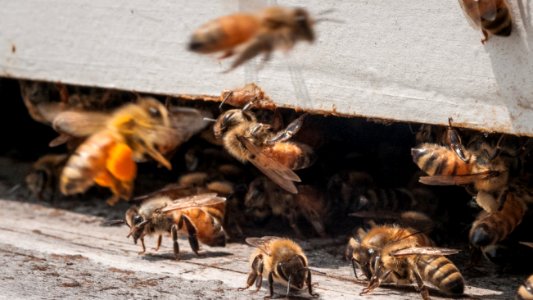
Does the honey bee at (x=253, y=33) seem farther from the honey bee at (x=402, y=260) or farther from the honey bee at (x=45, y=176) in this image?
the honey bee at (x=45, y=176)

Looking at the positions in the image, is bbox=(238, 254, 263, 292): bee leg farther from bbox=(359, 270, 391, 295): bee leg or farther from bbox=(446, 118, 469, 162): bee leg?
bbox=(446, 118, 469, 162): bee leg

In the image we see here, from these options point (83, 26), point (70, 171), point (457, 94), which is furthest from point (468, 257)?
point (83, 26)

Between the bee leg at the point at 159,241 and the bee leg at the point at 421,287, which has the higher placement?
the bee leg at the point at 421,287

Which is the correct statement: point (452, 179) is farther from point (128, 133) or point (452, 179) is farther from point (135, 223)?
point (128, 133)

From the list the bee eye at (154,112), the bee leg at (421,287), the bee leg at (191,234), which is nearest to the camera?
the bee leg at (421,287)

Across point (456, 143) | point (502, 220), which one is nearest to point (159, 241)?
point (456, 143)

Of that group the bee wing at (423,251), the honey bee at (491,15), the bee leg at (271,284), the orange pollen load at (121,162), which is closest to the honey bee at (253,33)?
the honey bee at (491,15)

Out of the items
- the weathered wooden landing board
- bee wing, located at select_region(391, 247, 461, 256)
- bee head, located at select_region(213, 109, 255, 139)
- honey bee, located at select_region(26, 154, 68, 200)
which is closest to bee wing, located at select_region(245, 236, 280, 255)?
the weathered wooden landing board
